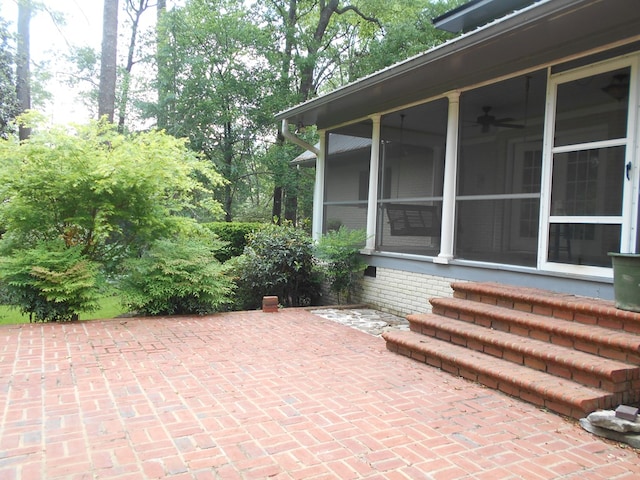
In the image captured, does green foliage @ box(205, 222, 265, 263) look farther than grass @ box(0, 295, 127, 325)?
Yes

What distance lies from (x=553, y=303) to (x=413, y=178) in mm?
6983

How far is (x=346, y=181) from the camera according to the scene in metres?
12.6

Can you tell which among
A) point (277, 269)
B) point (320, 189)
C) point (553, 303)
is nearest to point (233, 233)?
point (320, 189)

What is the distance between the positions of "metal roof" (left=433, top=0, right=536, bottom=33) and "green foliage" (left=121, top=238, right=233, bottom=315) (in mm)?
6423

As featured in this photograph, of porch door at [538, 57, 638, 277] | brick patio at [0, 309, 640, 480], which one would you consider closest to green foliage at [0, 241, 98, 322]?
brick patio at [0, 309, 640, 480]

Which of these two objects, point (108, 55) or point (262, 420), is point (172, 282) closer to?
point (262, 420)

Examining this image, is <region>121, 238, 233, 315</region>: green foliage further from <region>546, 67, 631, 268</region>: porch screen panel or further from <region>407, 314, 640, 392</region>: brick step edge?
<region>546, 67, 631, 268</region>: porch screen panel

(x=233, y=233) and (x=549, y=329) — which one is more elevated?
(x=233, y=233)

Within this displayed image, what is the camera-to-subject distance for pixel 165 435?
2520 mm

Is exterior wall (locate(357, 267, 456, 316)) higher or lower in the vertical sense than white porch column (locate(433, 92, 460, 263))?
lower

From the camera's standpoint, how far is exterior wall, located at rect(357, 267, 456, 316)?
19.1 feet

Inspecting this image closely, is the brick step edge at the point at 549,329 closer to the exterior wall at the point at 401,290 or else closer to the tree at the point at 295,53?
the exterior wall at the point at 401,290

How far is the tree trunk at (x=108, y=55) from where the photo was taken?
10891mm

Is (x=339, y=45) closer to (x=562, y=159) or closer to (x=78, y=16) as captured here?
(x=78, y=16)
